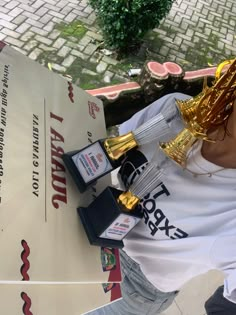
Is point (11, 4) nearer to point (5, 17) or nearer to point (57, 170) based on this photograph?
point (5, 17)

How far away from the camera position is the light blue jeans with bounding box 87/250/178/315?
3.85ft

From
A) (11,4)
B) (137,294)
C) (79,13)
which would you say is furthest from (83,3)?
(137,294)

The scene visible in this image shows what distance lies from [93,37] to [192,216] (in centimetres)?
307

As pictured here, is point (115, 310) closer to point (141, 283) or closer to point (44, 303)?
point (141, 283)

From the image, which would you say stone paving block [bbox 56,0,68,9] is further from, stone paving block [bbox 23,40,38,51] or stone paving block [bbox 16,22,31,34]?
stone paving block [bbox 23,40,38,51]

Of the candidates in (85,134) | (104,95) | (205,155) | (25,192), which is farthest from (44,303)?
(104,95)

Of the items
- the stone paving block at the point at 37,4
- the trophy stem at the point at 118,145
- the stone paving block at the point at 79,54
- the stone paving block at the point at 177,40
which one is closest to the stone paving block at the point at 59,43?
the stone paving block at the point at 79,54

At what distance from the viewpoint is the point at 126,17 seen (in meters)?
3.51

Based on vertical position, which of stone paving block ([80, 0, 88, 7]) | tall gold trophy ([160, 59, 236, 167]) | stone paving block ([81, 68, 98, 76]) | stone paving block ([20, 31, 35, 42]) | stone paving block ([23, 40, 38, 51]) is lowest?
stone paving block ([81, 68, 98, 76])

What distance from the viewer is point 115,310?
1321mm

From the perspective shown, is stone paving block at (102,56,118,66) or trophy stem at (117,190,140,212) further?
stone paving block at (102,56,118,66)

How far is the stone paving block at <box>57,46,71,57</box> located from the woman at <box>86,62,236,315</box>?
256cm

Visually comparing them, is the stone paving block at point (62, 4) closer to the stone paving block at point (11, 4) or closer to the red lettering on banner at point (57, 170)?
the stone paving block at point (11, 4)

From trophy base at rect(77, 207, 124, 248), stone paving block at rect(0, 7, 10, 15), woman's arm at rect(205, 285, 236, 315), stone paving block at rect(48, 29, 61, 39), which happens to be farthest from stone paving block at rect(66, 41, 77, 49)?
trophy base at rect(77, 207, 124, 248)
